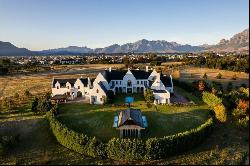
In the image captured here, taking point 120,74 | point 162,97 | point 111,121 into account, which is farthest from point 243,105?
point 120,74

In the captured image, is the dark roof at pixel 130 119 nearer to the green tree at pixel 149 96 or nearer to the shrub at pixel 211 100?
the green tree at pixel 149 96

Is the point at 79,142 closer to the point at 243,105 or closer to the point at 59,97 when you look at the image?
the point at 59,97

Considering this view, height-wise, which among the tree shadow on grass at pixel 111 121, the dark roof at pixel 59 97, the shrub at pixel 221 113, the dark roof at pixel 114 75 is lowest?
the tree shadow on grass at pixel 111 121

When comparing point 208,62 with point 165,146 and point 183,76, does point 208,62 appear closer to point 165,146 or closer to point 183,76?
point 183,76

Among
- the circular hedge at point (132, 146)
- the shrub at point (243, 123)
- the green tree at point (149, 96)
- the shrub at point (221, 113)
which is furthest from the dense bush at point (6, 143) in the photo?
the shrub at point (243, 123)

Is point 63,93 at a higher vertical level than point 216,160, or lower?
higher

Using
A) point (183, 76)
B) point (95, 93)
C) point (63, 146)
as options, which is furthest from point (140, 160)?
point (183, 76)
